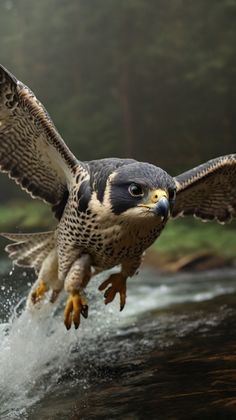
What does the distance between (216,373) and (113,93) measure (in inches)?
702

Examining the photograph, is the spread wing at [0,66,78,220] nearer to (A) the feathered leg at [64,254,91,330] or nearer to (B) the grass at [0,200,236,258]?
(A) the feathered leg at [64,254,91,330]

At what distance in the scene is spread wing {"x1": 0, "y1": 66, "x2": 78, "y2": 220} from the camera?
3859 millimetres

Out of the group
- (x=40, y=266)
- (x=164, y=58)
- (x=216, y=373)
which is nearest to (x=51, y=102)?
(x=164, y=58)

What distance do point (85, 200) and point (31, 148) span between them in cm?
90

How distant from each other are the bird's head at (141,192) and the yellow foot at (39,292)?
5.13 feet

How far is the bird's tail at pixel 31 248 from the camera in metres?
4.75

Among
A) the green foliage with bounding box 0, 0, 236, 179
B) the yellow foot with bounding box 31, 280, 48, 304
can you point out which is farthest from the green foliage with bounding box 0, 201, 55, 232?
the yellow foot with bounding box 31, 280, 48, 304

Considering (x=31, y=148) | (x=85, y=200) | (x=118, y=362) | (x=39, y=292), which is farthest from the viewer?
(x=39, y=292)

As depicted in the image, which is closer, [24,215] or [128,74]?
[24,215]

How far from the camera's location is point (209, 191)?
4.90 meters

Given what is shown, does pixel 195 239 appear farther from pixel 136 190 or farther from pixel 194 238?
pixel 136 190

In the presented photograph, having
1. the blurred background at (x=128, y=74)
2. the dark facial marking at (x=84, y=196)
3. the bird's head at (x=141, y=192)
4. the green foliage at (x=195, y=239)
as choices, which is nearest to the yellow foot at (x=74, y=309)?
the dark facial marking at (x=84, y=196)

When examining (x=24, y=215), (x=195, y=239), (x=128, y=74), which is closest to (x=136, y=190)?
(x=195, y=239)

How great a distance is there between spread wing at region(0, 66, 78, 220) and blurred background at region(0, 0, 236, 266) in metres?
12.7
